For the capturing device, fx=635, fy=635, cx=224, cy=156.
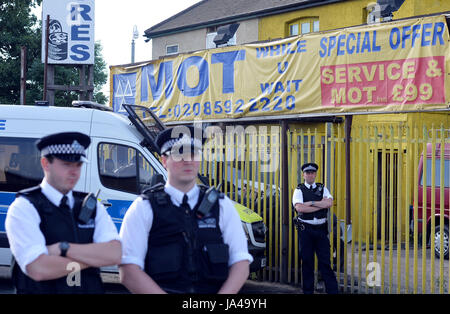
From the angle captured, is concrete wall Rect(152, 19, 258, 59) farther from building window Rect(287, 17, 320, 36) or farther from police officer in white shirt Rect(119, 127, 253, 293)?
police officer in white shirt Rect(119, 127, 253, 293)

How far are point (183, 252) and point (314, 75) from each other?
6601 millimetres

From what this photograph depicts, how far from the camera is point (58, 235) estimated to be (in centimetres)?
352

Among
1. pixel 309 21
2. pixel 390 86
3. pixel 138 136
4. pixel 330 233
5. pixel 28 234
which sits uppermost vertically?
pixel 309 21

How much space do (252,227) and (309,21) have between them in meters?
11.5

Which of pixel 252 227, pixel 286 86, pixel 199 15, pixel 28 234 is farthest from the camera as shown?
pixel 199 15

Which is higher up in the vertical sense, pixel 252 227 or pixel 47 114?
pixel 47 114

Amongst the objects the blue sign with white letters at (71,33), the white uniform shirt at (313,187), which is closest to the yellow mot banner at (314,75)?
the white uniform shirt at (313,187)

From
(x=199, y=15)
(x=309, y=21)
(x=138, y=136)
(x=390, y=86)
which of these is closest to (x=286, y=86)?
(x=390, y=86)

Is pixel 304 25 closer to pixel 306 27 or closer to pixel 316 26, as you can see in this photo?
pixel 306 27

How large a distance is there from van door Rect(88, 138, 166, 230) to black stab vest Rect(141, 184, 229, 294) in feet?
16.2
